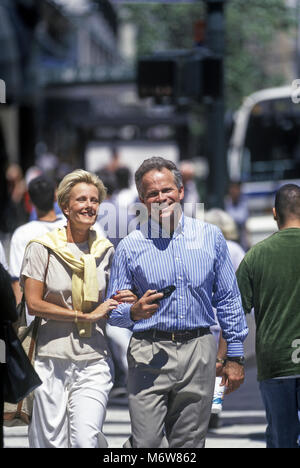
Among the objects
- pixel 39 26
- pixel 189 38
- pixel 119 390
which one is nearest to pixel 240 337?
pixel 119 390

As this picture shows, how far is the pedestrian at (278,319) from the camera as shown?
5.68 meters

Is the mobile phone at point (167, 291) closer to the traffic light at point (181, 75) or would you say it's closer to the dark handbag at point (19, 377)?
the dark handbag at point (19, 377)

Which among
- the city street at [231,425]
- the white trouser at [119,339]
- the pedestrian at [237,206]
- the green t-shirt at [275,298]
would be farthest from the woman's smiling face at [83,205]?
the pedestrian at [237,206]

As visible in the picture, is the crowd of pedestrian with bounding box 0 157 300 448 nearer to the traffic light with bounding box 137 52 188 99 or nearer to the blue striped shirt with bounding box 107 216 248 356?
the blue striped shirt with bounding box 107 216 248 356

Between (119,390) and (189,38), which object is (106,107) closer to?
(189,38)

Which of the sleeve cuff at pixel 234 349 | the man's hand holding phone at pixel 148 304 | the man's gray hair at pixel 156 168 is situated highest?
the man's gray hair at pixel 156 168

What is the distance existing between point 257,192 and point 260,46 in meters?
14.1

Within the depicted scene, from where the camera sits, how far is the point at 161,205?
551cm

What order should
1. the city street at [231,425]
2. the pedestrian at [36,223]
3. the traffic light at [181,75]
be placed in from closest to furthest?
the pedestrian at [36,223], the city street at [231,425], the traffic light at [181,75]

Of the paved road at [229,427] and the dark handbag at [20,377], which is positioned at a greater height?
the dark handbag at [20,377]

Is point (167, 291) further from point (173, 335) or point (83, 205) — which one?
point (83, 205)

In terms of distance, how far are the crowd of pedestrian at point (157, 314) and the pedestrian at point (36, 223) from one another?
1.31 m

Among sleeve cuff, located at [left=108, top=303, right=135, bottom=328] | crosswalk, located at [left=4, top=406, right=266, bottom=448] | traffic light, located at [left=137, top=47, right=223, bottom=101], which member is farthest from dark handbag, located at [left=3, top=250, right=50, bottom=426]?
traffic light, located at [left=137, top=47, right=223, bottom=101]

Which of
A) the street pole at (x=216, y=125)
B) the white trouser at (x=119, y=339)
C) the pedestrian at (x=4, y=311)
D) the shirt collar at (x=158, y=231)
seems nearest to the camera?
the shirt collar at (x=158, y=231)
